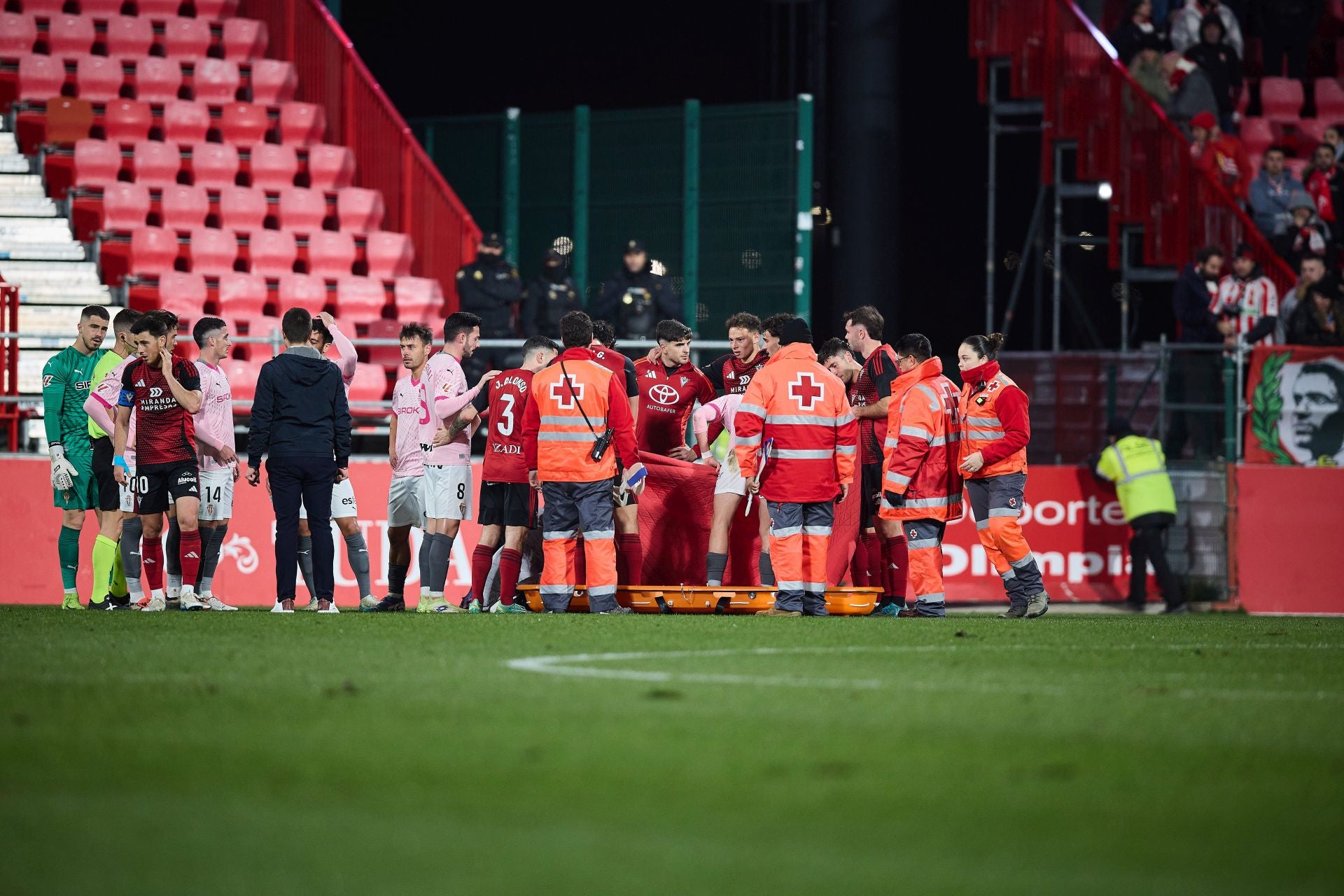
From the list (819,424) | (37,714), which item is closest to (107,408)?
(819,424)

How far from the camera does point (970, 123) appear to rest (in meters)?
22.0

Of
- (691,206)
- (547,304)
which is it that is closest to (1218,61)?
(691,206)

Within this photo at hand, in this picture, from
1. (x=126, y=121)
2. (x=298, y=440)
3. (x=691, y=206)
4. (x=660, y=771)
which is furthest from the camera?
(x=691, y=206)

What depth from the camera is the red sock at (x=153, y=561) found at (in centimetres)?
1214

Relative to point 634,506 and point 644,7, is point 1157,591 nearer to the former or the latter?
point 634,506

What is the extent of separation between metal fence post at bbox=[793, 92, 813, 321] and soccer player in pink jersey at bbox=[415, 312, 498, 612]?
9.26 m

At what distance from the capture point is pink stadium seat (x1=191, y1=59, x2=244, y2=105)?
20.7 meters

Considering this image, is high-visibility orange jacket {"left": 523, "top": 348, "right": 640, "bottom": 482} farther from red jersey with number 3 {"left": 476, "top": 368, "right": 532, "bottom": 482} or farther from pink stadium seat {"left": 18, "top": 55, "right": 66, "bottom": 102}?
pink stadium seat {"left": 18, "top": 55, "right": 66, "bottom": 102}

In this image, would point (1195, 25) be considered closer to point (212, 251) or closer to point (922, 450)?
point (212, 251)

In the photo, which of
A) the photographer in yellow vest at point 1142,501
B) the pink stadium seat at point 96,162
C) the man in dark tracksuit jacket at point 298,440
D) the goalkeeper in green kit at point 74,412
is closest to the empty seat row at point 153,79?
the pink stadium seat at point 96,162

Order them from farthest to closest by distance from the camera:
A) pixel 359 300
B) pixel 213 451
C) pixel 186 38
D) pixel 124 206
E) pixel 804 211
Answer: pixel 804 211, pixel 186 38, pixel 124 206, pixel 359 300, pixel 213 451

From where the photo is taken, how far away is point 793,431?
11.6 m

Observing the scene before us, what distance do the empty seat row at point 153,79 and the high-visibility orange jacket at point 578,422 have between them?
413 inches

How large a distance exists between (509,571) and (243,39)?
11.4m
